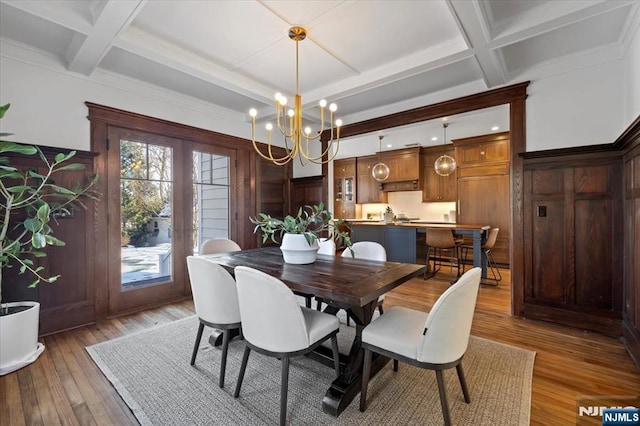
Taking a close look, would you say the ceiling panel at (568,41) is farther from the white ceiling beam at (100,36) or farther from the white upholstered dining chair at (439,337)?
the white ceiling beam at (100,36)

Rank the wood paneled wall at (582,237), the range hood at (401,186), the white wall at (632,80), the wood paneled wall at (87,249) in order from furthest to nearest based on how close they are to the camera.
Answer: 1. the range hood at (401,186)
2. the wood paneled wall at (87,249)
3. the wood paneled wall at (582,237)
4. the white wall at (632,80)

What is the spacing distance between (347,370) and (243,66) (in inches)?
122

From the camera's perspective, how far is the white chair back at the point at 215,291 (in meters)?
1.97

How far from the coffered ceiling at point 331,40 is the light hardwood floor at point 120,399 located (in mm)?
2635

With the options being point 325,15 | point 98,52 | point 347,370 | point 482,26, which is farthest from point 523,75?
point 98,52

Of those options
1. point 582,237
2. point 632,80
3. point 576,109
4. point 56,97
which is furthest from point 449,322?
point 56,97

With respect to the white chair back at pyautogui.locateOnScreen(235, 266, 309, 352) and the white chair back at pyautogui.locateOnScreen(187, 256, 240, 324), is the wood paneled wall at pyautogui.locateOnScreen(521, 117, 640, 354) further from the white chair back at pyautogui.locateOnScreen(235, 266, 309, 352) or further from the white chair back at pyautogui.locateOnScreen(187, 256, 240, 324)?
the white chair back at pyautogui.locateOnScreen(187, 256, 240, 324)

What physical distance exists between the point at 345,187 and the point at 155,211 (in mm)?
5459

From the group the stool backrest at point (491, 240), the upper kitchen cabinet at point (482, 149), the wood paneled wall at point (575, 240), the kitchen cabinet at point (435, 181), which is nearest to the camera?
the wood paneled wall at point (575, 240)

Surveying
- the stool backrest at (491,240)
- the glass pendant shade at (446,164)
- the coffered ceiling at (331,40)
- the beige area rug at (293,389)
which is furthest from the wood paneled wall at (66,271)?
the glass pendant shade at (446,164)

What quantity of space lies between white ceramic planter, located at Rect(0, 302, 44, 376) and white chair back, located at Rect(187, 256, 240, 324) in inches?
58.0

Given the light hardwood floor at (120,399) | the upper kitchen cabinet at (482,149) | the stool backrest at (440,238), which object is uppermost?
the upper kitchen cabinet at (482,149)

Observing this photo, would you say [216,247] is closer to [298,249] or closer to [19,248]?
[298,249]

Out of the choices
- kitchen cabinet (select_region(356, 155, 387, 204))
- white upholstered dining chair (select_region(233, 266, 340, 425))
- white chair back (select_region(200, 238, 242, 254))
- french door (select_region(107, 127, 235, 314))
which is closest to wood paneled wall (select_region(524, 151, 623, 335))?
white upholstered dining chair (select_region(233, 266, 340, 425))
